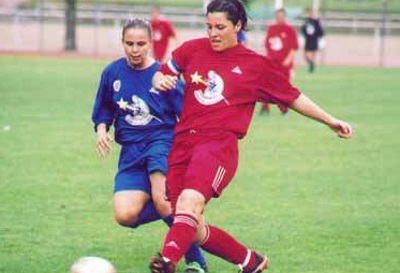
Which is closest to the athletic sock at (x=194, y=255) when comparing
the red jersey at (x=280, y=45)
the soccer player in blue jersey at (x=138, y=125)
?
the soccer player in blue jersey at (x=138, y=125)

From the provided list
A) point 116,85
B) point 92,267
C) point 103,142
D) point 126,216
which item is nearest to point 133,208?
point 126,216

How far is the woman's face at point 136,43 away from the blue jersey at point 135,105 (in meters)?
0.15

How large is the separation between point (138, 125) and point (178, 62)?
878 mm

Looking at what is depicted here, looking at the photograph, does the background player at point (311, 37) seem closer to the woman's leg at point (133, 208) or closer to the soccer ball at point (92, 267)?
the woman's leg at point (133, 208)

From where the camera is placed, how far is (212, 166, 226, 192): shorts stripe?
7980 millimetres

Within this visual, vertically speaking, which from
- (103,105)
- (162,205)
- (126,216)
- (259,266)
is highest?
(103,105)

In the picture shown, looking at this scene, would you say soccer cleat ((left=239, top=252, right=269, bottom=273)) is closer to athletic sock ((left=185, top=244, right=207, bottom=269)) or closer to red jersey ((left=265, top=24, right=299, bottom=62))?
athletic sock ((left=185, top=244, right=207, bottom=269))

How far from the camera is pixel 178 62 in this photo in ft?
27.5

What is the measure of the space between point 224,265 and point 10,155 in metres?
7.17

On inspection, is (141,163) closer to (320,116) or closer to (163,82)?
(163,82)

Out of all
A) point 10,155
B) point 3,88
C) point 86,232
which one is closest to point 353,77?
point 3,88

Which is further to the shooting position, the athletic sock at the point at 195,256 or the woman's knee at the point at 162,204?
the athletic sock at the point at 195,256

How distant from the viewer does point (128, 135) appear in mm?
9094

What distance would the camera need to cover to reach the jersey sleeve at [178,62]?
8336mm
